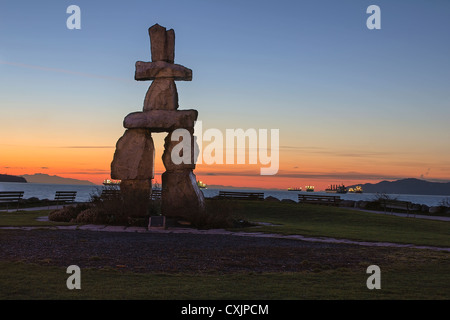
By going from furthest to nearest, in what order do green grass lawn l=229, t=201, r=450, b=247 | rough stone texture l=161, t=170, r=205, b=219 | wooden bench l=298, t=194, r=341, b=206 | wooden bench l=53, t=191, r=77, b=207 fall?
wooden bench l=298, t=194, r=341, b=206, wooden bench l=53, t=191, r=77, b=207, rough stone texture l=161, t=170, r=205, b=219, green grass lawn l=229, t=201, r=450, b=247

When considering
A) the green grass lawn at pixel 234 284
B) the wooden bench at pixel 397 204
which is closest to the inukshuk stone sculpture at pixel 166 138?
the green grass lawn at pixel 234 284

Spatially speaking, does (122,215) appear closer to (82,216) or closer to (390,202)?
(82,216)

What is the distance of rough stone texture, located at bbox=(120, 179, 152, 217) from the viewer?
55.0 feet

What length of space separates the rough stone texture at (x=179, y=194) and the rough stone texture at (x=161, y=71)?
3595mm

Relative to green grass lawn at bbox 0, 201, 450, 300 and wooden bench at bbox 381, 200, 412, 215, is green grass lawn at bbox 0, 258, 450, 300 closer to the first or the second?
green grass lawn at bbox 0, 201, 450, 300

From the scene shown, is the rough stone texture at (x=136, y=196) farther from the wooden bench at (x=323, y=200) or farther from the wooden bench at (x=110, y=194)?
the wooden bench at (x=323, y=200)

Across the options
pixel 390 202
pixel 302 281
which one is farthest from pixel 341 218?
pixel 302 281

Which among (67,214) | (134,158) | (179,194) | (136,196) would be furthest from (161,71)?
(67,214)

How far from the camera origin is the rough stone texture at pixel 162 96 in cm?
1820

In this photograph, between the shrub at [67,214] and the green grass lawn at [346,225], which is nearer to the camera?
the green grass lawn at [346,225]

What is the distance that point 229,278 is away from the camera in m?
7.80

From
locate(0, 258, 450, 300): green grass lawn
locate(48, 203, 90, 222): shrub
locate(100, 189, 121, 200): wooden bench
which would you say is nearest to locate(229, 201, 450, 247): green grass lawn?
locate(100, 189, 121, 200): wooden bench

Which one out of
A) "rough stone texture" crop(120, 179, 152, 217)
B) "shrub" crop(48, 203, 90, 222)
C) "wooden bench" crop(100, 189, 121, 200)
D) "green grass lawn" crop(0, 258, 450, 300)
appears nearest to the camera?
"green grass lawn" crop(0, 258, 450, 300)
